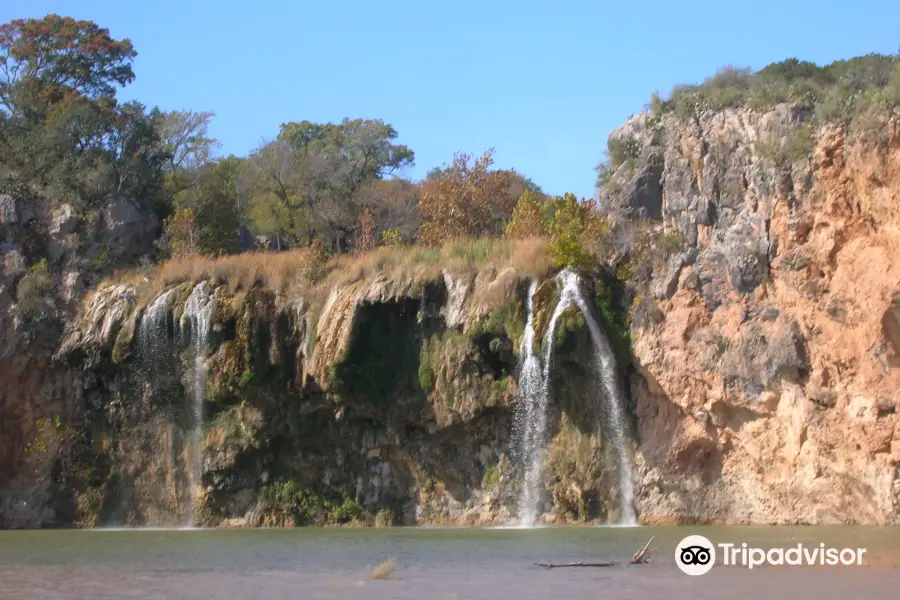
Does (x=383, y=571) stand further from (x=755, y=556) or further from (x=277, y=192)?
(x=277, y=192)

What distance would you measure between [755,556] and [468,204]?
2650cm

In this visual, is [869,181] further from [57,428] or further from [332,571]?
[57,428]

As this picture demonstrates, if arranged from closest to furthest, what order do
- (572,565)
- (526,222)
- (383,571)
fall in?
(383,571), (572,565), (526,222)

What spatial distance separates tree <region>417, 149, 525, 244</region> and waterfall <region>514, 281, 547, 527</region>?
38.7 feet

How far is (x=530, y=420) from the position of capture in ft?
103

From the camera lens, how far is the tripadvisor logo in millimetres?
19000

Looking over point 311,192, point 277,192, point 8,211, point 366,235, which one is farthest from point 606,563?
point 277,192

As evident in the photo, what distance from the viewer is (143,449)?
35875 mm

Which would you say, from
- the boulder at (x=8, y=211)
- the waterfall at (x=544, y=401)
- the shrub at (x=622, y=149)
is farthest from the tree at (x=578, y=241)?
the boulder at (x=8, y=211)

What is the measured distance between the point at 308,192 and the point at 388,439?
1879cm

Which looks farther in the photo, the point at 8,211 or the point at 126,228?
the point at 126,228

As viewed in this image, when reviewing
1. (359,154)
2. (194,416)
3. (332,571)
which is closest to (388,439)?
(194,416)

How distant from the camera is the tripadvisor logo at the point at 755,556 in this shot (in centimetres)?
1900

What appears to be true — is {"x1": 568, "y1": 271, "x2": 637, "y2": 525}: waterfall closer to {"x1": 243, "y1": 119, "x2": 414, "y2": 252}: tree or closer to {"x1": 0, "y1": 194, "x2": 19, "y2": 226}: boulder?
{"x1": 243, "y1": 119, "x2": 414, "y2": 252}: tree
